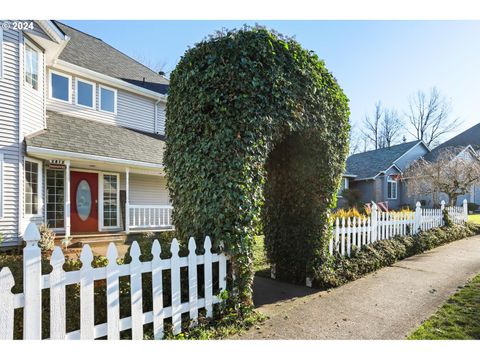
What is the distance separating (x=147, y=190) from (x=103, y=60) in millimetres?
6048

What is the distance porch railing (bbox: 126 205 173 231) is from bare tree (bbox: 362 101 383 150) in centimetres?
3749

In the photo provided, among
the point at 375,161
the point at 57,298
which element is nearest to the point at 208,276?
the point at 57,298

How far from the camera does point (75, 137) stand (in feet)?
32.8

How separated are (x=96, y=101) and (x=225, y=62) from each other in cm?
995

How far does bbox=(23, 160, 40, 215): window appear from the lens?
28.4 feet

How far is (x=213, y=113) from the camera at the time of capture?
3.70 metres

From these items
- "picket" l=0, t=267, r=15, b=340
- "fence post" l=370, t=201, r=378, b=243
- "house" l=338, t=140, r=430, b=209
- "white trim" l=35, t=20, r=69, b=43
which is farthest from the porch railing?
"house" l=338, t=140, r=430, b=209

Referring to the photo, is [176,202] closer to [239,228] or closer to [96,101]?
[239,228]

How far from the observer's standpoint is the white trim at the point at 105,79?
10508mm

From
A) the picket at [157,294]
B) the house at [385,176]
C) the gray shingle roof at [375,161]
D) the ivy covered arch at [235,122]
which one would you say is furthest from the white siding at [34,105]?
the gray shingle roof at [375,161]

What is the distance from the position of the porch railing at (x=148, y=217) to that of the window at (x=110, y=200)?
2.38ft

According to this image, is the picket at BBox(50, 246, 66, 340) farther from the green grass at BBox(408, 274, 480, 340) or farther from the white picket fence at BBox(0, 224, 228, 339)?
the green grass at BBox(408, 274, 480, 340)

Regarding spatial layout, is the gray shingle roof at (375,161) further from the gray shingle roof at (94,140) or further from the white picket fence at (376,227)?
the gray shingle roof at (94,140)

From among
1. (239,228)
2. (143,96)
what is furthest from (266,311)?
(143,96)
